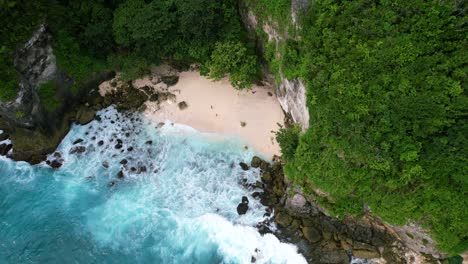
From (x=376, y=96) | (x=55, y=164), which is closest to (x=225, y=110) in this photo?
(x=376, y=96)

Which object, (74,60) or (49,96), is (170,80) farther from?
(49,96)

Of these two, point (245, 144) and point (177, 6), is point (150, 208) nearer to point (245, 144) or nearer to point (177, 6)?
point (245, 144)

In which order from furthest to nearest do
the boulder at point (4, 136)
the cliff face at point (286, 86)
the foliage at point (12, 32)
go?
the boulder at point (4, 136), the foliage at point (12, 32), the cliff face at point (286, 86)

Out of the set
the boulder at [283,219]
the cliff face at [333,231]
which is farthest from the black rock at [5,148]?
the boulder at [283,219]

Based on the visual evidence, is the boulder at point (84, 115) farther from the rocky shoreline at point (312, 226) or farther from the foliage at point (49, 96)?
the rocky shoreline at point (312, 226)

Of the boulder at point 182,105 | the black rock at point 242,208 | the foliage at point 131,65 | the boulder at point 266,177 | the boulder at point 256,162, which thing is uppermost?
the foliage at point 131,65

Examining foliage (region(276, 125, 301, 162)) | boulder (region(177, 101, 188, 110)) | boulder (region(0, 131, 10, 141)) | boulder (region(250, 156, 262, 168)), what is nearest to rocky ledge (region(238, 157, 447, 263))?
boulder (region(250, 156, 262, 168))

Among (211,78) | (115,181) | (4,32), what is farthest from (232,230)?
(4,32)
